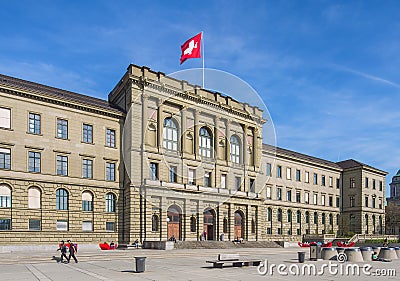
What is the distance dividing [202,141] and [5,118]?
84.3 ft

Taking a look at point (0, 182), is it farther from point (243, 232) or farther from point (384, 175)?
point (384, 175)

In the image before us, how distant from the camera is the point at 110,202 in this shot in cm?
5231

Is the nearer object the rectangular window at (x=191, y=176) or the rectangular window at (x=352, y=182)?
the rectangular window at (x=191, y=176)

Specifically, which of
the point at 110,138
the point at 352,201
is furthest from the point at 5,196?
the point at 352,201

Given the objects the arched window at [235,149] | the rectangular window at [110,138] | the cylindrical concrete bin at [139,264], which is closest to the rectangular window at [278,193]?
the arched window at [235,149]

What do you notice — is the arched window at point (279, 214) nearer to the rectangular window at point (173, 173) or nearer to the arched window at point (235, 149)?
the arched window at point (235, 149)

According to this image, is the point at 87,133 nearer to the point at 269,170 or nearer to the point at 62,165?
the point at 62,165

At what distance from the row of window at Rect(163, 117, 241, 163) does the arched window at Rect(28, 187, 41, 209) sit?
16.5 meters

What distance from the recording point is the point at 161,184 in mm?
53188

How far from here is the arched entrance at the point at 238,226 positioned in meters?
62.8

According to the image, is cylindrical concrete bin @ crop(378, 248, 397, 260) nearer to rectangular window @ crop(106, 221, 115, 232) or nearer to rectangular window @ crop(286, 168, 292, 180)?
rectangular window @ crop(106, 221, 115, 232)

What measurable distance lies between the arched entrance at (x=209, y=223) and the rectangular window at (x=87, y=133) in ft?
60.5

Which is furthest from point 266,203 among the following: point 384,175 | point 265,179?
point 384,175

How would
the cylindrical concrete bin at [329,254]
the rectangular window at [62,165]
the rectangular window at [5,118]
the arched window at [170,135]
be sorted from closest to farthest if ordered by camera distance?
the cylindrical concrete bin at [329,254] → the rectangular window at [5,118] → the rectangular window at [62,165] → the arched window at [170,135]
